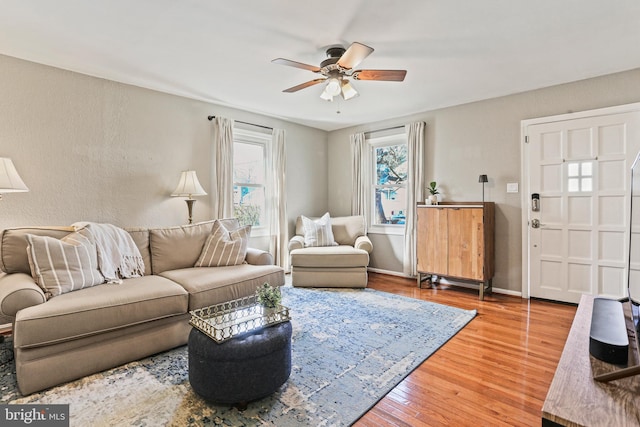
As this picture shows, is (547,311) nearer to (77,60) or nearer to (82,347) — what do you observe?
(82,347)

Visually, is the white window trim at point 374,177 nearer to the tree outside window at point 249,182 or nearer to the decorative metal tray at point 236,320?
the tree outside window at point 249,182

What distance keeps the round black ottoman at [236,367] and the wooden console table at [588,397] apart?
127 cm

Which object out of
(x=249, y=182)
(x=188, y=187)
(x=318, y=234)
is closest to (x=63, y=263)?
(x=188, y=187)

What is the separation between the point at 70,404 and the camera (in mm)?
1769

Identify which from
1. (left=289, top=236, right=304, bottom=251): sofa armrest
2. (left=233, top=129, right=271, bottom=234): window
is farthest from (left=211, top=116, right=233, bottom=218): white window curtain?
(left=289, top=236, right=304, bottom=251): sofa armrest

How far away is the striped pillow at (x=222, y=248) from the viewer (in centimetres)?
322

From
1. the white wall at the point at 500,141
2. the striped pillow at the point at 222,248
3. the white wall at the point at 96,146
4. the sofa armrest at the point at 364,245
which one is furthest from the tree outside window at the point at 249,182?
the white wall at the point at 500,141

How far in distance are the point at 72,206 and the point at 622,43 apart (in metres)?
5.17

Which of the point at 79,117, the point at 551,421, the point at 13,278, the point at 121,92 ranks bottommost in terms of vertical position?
the point at 551,421

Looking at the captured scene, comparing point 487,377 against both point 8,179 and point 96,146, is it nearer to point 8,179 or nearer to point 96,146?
point 8,179

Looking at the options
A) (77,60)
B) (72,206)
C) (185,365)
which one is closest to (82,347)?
(185,365)

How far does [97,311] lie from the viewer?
2.03m

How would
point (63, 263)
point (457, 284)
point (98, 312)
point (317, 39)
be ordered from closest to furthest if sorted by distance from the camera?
point (98, 312)
point (63, 263)
point (317, 39)
point (457, 284)

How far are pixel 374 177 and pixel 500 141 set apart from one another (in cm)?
192
